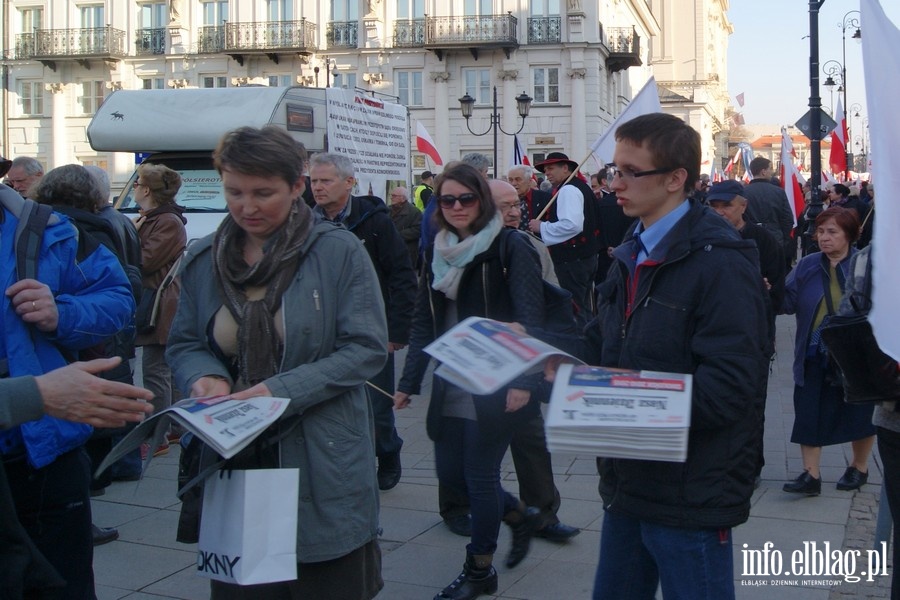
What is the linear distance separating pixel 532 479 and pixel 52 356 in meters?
2.75

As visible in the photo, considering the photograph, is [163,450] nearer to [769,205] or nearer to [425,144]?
[769,205]

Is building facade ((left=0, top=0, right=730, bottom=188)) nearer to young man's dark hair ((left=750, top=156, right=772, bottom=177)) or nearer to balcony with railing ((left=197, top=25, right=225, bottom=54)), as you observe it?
balcony with railing ((left=197, top=25, right=225, bottom=54))

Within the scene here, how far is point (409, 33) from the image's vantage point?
135 ft

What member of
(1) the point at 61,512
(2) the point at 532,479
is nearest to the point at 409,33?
(2) the point at 532,479

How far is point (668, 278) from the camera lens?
9.27ft

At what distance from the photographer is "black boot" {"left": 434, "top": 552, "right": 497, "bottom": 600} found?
14.7ft

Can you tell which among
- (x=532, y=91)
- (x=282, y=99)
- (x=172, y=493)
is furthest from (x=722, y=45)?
(x=172, y=493)

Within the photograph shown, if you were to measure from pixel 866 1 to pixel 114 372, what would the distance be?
4.30 metres

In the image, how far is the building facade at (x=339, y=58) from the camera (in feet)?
134

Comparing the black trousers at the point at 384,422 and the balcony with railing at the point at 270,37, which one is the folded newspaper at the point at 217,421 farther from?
the balcony with railing at the point at 270,37

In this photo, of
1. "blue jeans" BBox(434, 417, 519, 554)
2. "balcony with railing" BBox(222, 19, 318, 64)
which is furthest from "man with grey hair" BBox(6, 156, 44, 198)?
"balcony with railing" BBox(222, 19, 318, 64)

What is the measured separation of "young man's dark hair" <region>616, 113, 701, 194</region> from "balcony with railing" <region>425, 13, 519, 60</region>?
126 feet

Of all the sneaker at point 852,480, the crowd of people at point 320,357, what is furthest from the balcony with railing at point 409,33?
the crowd of people at point 320,357

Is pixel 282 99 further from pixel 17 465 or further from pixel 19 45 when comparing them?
pixel 19 45
